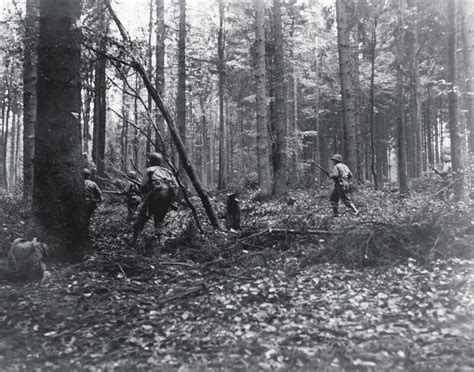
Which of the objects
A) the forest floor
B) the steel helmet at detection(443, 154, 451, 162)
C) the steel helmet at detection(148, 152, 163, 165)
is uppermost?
the steel helmet at detection(443, 154, 451, 162)

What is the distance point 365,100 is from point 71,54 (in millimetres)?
27140

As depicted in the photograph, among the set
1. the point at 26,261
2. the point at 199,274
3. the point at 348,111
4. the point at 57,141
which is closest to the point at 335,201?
the point at 348,111

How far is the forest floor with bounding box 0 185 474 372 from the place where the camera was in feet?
11.2

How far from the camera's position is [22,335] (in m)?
3.86

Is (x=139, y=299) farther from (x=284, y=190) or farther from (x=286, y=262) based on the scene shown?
(x=284, y=190)

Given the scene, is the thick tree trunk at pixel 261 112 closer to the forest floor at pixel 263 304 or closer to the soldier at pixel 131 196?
the soldier at pixel 131 196

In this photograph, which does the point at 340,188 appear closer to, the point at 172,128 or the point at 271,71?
the point at 172,128

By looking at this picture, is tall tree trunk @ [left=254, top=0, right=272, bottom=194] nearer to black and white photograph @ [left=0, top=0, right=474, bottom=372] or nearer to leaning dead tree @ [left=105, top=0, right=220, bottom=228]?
black and white photograph @ [left=0, top=0, right=474, bottom=372]

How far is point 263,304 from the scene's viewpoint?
15.5 ft

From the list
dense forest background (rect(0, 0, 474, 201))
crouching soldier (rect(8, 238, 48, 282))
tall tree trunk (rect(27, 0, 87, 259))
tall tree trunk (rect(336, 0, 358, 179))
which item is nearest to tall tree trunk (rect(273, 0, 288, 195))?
dense forest background (rect(0, 0, 474, 201))

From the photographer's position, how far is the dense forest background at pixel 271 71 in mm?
8750

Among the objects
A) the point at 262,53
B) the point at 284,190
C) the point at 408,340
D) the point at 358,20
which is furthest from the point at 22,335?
the point at 358,20

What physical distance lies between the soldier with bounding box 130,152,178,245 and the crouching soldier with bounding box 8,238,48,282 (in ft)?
7.69

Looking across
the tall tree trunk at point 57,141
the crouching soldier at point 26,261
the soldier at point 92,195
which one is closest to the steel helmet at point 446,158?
the soldier at point 92,195
